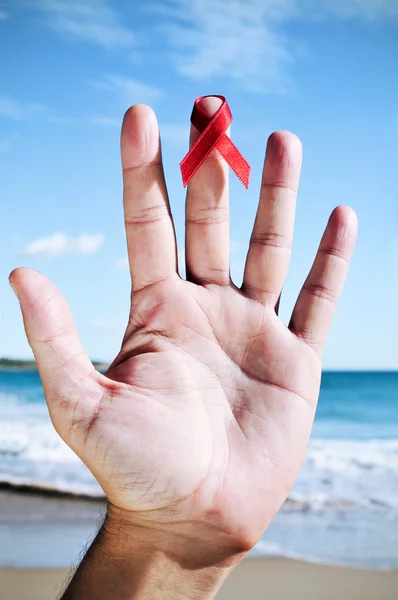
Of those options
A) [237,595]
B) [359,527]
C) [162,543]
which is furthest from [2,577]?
[162,543]

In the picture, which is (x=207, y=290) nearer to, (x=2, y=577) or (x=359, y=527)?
(x=2, y=577)

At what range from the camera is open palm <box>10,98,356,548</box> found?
1.22 m

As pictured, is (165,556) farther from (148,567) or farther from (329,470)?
(329,470)

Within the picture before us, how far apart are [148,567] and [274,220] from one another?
29.4 inches

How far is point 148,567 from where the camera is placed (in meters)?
1.30

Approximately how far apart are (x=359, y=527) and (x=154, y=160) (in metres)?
3.68

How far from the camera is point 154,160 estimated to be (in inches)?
51.8

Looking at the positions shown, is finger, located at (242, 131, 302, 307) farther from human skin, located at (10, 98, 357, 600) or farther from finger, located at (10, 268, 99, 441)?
finger, located at (10, 268, 99, 441)

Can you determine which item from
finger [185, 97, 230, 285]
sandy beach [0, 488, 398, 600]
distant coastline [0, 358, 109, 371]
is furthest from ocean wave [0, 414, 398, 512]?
finger [185, 97, 230, 285]

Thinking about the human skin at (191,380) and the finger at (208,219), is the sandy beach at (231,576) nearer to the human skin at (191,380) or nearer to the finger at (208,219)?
the human skin at (191,380)

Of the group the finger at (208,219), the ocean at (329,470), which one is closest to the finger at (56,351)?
the finger at (208,219)

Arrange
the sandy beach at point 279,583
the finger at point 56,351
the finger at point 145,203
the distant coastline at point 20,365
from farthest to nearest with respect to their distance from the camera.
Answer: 1. the distant coastline at point 20,365
2. the sandy beach at point 279,583
3. the finger at point 145,203
4. the finger at point 56,351

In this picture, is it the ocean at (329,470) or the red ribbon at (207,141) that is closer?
the red ribbon at (207,141)

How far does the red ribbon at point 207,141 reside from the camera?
4.34 feet
